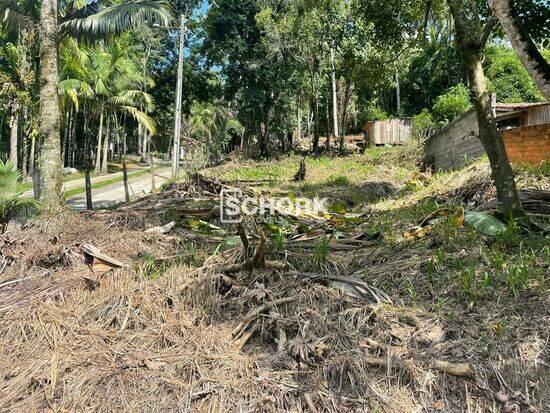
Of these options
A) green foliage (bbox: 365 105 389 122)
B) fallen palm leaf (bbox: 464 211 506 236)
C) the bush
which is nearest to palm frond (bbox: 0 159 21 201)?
fallen palm leaf (bbox: 464 211 506 236)

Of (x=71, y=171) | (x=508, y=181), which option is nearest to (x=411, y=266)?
(x=508, y=181)

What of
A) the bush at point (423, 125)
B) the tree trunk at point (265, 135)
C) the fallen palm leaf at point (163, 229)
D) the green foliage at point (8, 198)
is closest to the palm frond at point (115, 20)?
the green foliage at point (8, 198)

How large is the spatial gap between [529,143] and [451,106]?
13.2 m

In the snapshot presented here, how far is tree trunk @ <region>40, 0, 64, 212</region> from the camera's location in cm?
646

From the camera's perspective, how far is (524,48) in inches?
131

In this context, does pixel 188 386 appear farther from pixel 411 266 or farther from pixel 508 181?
pixel 508 181

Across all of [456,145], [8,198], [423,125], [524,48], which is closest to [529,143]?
[456,145]

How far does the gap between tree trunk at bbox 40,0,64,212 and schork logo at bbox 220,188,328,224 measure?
2545mm

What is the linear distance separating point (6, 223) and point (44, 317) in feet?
9.72

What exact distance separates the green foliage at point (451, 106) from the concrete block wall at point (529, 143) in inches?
478

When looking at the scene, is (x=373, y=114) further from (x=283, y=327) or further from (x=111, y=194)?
(x=283, y=327)

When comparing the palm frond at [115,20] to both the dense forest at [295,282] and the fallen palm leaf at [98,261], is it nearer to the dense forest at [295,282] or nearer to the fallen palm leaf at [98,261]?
the dense forest at [295,282]

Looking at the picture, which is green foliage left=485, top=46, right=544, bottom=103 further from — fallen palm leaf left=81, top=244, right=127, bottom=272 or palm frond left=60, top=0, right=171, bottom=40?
fallen palm leaf left=81, top=244, right=127, bottom=272

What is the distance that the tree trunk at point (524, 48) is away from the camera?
3.30 metres
